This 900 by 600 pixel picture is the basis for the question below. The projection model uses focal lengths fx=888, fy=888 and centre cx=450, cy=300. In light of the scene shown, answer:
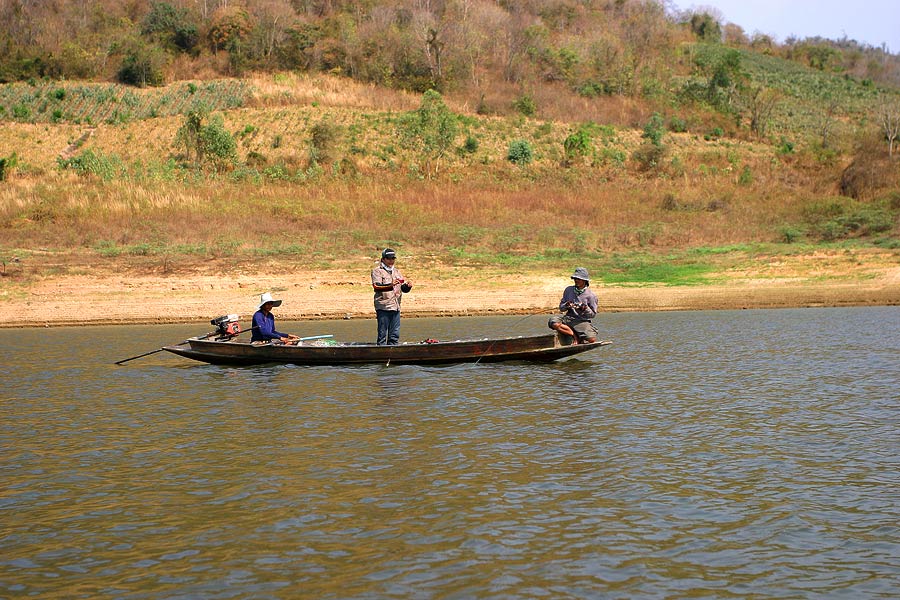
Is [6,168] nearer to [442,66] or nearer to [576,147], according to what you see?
[576,147]

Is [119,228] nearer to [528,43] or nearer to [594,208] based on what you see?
[594,208]

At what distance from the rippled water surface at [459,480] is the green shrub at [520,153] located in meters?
33.2

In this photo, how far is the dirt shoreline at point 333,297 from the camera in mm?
22750

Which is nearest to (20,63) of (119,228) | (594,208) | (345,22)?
(345,22)

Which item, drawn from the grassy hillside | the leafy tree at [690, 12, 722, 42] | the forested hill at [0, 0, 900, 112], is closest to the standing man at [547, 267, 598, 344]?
the grassy hillside

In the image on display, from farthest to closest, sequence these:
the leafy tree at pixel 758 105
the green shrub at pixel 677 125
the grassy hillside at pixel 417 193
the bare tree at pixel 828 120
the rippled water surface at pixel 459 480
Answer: the leafy tree at pixel 758 105 → the green shrub at pixel 677 125 → the bare tree at pixel 828 120 → the grassy hillside at pixel 417 193 → the rippled water surface at pixel 459 480

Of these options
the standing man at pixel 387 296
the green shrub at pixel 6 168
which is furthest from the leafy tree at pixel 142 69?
the standing man at pixel 387 296

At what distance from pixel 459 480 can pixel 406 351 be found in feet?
21.8

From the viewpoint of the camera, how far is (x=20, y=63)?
226 ft

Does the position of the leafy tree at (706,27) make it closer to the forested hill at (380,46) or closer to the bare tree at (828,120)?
the forested hill at (380,46)

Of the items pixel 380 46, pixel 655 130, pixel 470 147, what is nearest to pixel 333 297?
pixel 470 147

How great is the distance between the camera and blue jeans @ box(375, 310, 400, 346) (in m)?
15.8

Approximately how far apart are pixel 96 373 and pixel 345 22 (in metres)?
65.9

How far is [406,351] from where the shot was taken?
49.9 feet
